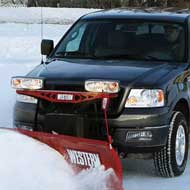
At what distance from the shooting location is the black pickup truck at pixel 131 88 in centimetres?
556

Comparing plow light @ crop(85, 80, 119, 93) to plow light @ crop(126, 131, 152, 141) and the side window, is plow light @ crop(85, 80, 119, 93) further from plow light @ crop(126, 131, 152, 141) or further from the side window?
the side window

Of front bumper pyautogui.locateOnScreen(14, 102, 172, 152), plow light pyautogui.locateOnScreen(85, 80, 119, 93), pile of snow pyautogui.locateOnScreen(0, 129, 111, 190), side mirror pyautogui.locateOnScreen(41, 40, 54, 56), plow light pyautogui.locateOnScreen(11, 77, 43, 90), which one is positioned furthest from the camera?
side mirror pyautogui.locateOnScreen(41, 40, 54, 56)

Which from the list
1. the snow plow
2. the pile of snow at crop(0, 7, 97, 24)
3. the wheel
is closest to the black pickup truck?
the wheel

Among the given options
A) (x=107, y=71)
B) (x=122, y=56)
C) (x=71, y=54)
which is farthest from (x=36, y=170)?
(x=71, y=54)

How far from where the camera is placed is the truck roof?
6.96 meters

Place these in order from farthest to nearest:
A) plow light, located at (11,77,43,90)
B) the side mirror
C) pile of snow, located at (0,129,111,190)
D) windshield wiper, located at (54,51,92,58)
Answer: the side mirror, windshield wiper, located at (54,51,92,58), plow light, located at (11,77,43,90), pile of snow, located at (0,129,111,190)

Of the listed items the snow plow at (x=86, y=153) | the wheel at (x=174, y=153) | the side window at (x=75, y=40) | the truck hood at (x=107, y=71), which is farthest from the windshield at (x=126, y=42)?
the snow plow at (x=86, y=153)

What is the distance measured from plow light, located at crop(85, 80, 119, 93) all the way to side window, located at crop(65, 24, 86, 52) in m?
1.58

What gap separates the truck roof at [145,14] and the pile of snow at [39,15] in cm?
2135

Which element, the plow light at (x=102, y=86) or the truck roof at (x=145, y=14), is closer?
the plow light at (x=102, y=86)

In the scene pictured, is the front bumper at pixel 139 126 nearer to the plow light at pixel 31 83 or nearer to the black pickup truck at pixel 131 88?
the black pickup truck at pixel 131 88

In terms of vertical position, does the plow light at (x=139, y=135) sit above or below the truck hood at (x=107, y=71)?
below

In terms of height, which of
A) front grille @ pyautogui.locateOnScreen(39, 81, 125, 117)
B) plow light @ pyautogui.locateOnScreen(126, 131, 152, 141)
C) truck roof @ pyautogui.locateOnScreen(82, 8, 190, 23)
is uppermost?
truck roof @ pyautogui.locateOnScreen(82, 8, 190, 23)

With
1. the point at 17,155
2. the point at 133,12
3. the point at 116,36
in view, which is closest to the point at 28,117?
the point at 17,155
